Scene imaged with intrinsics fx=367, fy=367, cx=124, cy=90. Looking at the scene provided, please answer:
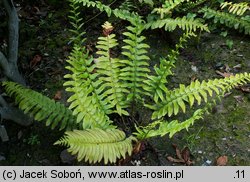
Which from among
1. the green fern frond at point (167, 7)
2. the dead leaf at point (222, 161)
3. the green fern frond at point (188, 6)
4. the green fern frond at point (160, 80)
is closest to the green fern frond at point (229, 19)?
the green fern frond at point (188, 6)

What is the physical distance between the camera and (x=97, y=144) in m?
3.08

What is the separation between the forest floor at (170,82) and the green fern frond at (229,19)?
0.17 meters

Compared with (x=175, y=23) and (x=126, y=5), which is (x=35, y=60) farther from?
(x=175, y=23)

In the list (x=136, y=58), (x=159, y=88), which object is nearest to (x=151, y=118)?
(x=159, y=88)

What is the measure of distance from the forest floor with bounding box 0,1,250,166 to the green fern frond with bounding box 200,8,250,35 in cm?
17

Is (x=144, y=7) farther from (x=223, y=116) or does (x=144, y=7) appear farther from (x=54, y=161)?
(x=54, y=161)

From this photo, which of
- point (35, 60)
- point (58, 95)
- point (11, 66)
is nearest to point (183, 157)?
point (58, 95)

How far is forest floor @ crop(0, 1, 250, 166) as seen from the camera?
3814 millimetres

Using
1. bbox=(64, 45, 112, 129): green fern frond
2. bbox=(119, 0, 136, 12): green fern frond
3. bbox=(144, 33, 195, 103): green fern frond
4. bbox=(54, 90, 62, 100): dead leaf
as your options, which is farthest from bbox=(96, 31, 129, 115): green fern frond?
bbox=(119, 0, 136, 12): green fern frond

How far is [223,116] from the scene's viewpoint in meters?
4.10

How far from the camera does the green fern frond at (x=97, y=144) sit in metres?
2.97

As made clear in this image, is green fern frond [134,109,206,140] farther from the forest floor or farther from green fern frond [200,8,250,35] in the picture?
green fern frond [200,8,250,35]

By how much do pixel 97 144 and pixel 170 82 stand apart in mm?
1723

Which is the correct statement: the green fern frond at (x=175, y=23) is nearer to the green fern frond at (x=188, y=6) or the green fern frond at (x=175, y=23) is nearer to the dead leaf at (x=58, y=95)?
the green fern frond at (x=188, y=6)
